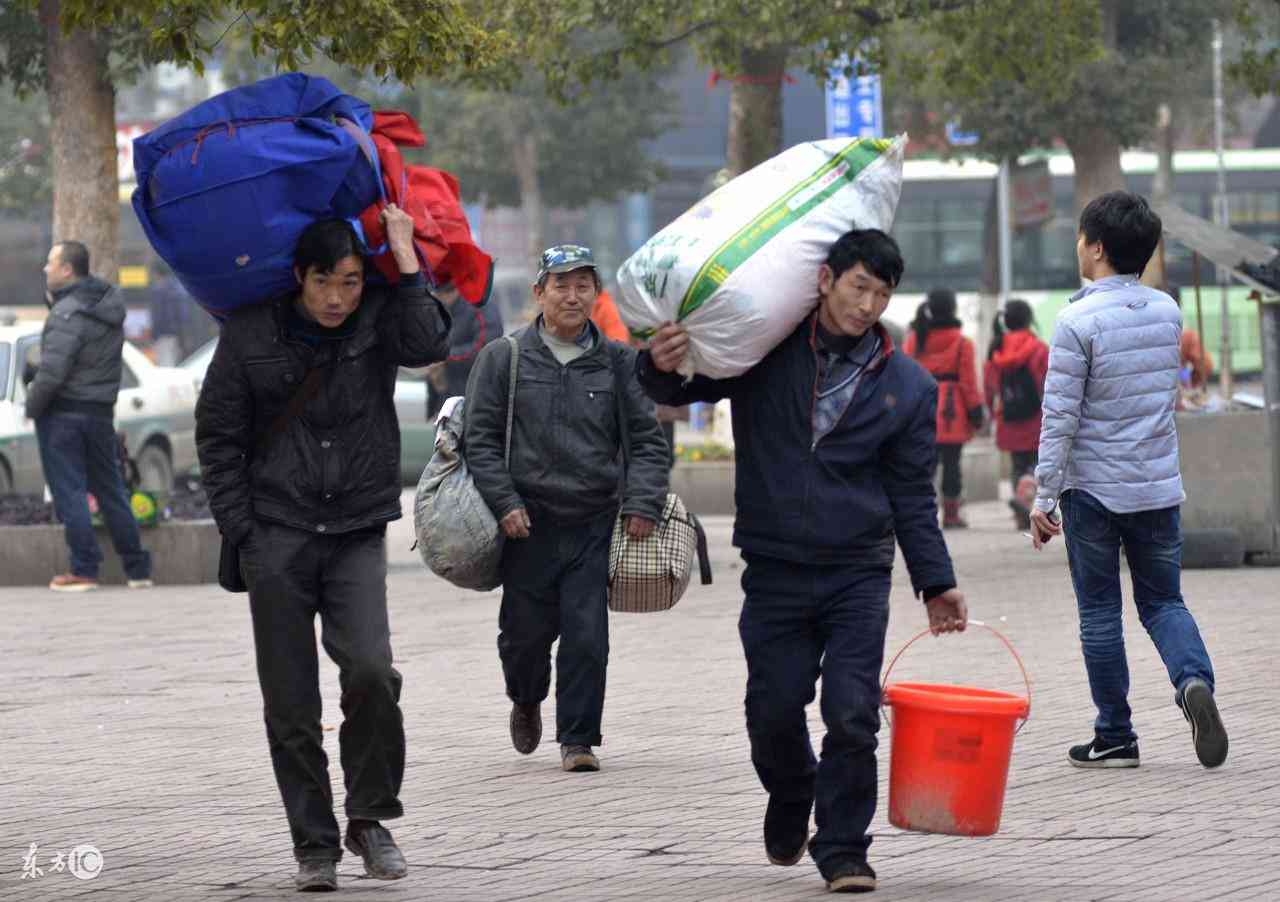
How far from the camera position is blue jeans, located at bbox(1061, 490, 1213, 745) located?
287 inches

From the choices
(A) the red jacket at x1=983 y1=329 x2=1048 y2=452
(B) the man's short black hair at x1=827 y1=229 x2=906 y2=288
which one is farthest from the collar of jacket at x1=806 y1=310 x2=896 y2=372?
(A) the red jacket at x1=983 y1=329 x2=1048 y2=452

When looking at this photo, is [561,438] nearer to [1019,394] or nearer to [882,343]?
[882,343]

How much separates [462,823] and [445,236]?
168 cm

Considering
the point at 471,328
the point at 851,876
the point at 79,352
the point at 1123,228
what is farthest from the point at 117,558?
the point at 851,876

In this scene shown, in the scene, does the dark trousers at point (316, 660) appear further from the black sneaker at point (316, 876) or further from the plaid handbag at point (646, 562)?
the plaid handbag at point (646, 562)

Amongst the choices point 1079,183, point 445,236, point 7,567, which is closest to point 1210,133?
point 1079,183

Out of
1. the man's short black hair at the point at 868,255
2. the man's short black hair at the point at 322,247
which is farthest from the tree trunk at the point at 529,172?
the man's short black hair at the point at 868,255

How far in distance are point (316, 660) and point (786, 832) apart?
124cm

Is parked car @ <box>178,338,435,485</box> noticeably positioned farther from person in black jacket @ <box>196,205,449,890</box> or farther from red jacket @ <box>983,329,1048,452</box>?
person in black jacket @ <box>196,205,449,890</box>

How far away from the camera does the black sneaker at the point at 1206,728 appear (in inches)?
279

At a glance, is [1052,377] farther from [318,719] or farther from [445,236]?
[318,719]

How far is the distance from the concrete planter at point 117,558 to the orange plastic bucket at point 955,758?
9.20m

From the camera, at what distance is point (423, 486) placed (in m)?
7.62

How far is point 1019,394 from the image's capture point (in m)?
16.3
